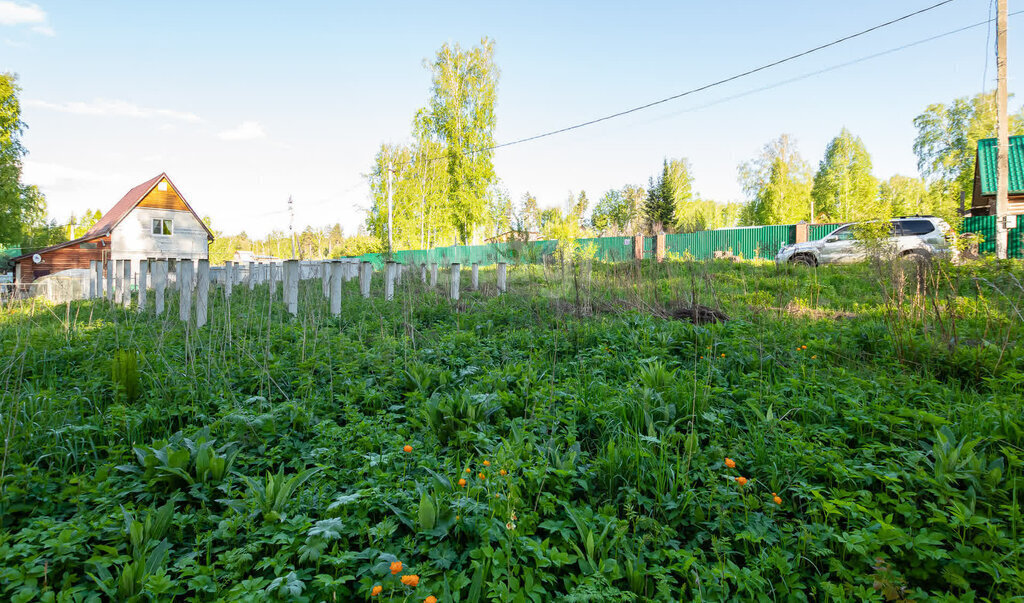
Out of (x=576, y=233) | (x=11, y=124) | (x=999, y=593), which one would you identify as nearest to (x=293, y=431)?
(x=999, y=593)

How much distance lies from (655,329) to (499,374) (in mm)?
2071

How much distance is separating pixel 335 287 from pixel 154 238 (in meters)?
29.3

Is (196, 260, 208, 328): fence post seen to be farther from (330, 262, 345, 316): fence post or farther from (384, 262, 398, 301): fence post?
(384, 262, 398, 301): fence post

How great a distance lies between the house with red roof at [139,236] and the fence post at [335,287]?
77.7 feet

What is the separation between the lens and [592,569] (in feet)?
5.86

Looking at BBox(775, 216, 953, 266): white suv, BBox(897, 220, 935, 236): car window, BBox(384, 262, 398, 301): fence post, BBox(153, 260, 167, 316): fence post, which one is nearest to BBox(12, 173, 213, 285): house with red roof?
BBox(153, 260, 167, 316): fence post

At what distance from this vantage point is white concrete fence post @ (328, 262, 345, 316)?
635 cm

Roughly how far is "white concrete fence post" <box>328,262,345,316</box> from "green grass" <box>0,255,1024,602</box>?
206cm

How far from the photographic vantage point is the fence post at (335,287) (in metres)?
6.35

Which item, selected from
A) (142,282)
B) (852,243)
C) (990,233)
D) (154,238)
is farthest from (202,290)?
(154,238)

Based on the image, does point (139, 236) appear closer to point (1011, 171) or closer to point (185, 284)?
point (185, 284)

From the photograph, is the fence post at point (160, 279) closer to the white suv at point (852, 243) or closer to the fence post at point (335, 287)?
→ the fence post at point (335, 287)

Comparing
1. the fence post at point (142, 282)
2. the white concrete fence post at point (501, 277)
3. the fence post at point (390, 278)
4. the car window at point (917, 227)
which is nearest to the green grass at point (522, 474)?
the fence post at point (142, 282)

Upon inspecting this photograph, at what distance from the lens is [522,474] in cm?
229
